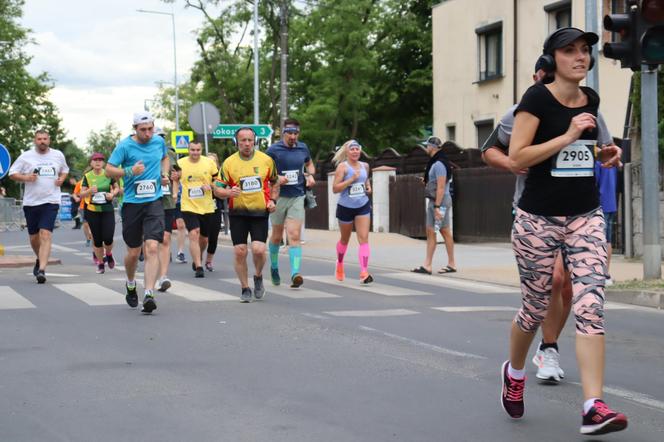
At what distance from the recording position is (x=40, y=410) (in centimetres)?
573

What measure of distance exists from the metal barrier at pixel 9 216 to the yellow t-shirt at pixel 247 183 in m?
36.8

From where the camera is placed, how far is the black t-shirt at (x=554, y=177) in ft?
17.4

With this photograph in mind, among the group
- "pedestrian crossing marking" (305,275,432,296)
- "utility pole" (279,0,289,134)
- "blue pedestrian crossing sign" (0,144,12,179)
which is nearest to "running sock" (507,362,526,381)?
"pedestrian crossing marking" (305,275,432,296)

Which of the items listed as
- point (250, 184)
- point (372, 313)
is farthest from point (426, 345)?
point (250, 184)

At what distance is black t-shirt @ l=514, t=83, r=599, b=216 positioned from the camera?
531 cm

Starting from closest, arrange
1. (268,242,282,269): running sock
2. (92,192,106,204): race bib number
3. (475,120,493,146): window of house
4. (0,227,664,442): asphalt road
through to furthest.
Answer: (0,227,664,442): asphalt road
(268,242,282,269): running sock
(92,192,106,204): race bib number
(475,120,493,146): window of house

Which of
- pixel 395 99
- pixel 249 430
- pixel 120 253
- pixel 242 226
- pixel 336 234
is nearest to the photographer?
pixel 249 430

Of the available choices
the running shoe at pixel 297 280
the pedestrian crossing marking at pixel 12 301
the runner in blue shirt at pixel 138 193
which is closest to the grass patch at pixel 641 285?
the running shoe at pixel 297 280

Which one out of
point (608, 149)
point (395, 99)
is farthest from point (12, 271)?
point (395, 99)

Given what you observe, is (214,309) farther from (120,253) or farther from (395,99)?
(395,99)

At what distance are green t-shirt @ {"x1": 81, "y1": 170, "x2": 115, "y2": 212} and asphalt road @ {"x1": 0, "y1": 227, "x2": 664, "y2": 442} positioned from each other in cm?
357

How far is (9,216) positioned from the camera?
4809cm

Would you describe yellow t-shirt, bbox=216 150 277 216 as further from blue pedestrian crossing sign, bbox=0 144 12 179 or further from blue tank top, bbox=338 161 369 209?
blue pedestrian crossing sign, bbox=0 144 12 179

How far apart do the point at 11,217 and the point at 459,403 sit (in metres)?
45.0
